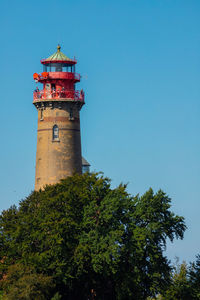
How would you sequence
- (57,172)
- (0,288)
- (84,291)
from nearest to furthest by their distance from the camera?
1. (0,288)
2. (84,291)
3. (57,172)

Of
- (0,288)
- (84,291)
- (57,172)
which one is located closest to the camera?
(0,288)

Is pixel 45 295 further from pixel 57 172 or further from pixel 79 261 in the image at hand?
pixel 57 172

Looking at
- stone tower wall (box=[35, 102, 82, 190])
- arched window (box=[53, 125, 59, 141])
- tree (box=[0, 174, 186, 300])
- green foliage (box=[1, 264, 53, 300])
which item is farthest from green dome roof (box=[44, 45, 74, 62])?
green foliage (box=[1, 264, 53, 300])

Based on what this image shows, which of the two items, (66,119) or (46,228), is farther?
(66,119)

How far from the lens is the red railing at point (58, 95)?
296 feet

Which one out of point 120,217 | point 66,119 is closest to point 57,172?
point 66,119

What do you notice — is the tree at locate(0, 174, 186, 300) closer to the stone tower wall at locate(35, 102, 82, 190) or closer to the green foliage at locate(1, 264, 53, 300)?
the green foliage at locate(1, 264, 53, 300)

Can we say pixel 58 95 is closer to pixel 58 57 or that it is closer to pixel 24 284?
pixel 58 57

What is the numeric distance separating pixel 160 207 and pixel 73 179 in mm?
8132

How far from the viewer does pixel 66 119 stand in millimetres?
89875

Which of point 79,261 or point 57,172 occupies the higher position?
point 57,172

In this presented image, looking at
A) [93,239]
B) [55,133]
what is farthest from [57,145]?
[93,239]

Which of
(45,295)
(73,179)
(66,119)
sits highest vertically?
(66,119)

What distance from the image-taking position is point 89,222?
7550 cm
